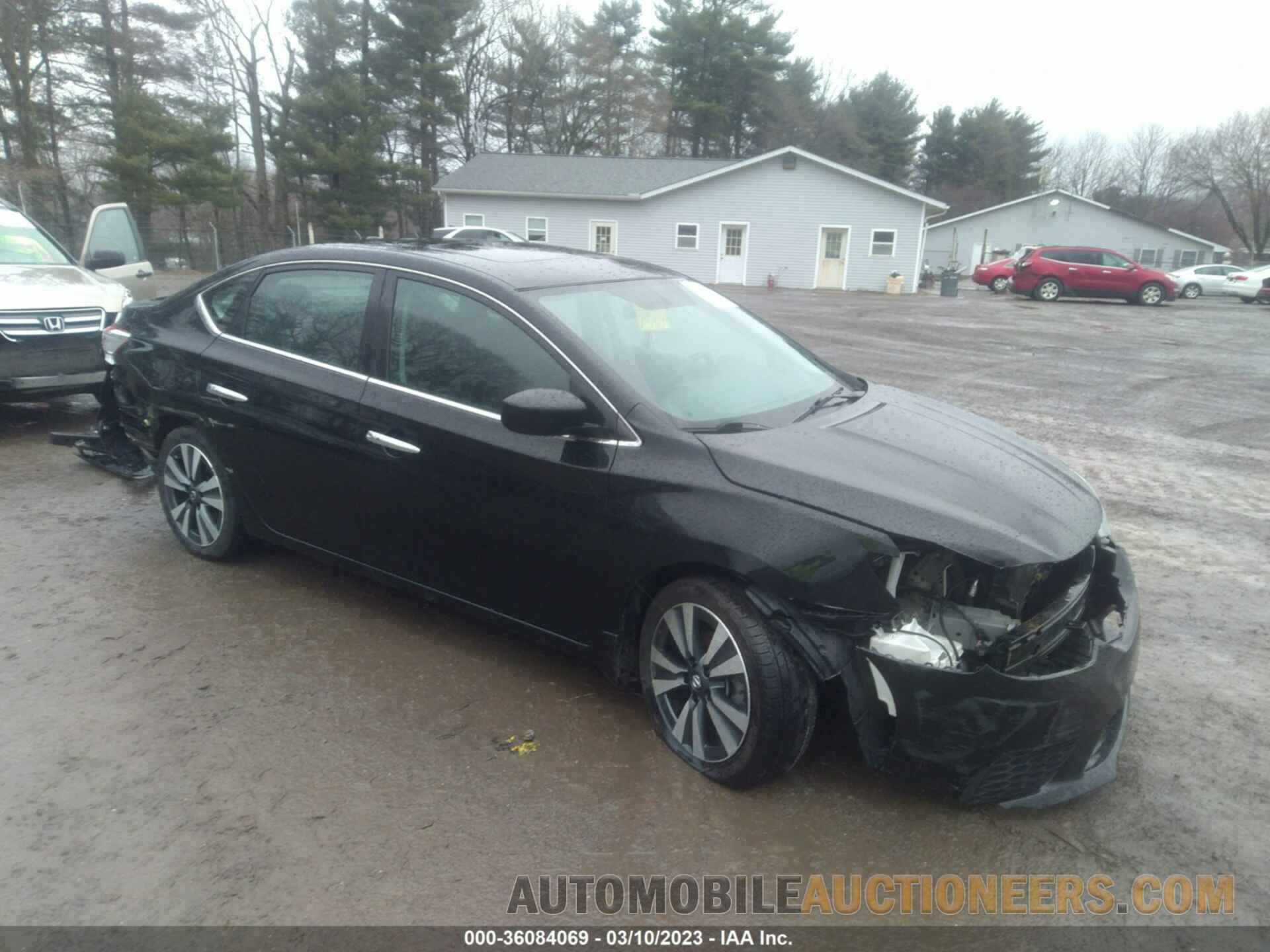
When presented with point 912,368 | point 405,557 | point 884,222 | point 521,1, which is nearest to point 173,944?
point 405,557

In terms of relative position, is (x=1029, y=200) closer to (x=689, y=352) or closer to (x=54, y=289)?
(x=54, y=289)

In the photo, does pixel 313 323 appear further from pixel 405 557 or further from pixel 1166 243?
pixel 1166 243

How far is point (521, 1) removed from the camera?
45.9 m

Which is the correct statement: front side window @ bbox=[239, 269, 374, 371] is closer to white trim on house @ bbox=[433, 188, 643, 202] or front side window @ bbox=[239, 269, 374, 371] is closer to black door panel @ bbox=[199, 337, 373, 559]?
black door panel @ bbox=[199, 337, 373, 559]

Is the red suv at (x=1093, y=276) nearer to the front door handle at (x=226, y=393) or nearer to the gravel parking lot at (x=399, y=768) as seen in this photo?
the gravel parking lot at (x=399, y=768)

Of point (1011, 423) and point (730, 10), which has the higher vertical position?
point (730, 10)

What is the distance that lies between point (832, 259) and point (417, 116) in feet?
65.3

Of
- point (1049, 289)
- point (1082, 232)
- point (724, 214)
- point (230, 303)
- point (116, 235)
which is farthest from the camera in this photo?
point (1082, 232)

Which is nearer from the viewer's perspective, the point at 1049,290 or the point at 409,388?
the point at 409,388

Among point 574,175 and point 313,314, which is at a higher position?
point 574,175

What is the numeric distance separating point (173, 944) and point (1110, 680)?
2786mm

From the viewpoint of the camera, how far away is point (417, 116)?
40.7 m

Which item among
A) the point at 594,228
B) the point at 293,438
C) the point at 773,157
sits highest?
the point at 773,157

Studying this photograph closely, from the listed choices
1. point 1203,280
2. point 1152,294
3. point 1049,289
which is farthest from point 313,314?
point 1203,280
